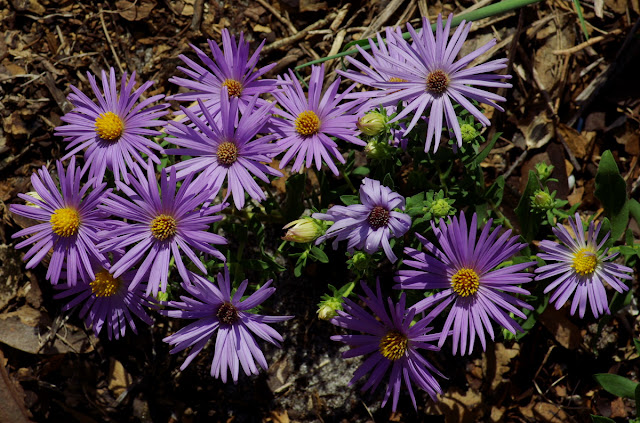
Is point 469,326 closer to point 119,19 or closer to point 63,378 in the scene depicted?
point 63,378

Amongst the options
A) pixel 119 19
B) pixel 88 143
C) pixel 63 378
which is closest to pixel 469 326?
pixel 88 143

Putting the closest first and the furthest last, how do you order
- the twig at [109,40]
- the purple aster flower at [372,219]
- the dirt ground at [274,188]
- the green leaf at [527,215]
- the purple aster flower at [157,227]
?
the purple aster flower at [372,219], the purple aster flower at [157,227], the green leaf at [527,215], the dirt ground at [274,188], the twig at [109,40]

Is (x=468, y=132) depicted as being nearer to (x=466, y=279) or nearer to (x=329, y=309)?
(x=466, y=279)

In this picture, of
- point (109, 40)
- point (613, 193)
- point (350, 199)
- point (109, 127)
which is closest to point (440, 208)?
point (350, 199)

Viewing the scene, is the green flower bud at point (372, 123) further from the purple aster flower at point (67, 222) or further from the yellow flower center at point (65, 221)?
the yellow flower center at point (65, 221)

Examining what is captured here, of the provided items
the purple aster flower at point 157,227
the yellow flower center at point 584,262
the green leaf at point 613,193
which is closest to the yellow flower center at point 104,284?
the purple aster flower at point 157,227

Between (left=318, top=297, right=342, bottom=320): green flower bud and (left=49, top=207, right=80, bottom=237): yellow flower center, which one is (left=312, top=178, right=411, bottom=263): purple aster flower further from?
(left=49, top=207, right=80, bottom=237): yellow flower center
